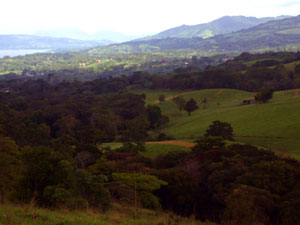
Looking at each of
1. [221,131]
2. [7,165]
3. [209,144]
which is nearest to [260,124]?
[221,131]

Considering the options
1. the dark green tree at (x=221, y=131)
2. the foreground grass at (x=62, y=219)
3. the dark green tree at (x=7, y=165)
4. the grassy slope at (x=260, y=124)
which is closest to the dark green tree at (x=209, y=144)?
the grassy slope at (x=260, y=124)

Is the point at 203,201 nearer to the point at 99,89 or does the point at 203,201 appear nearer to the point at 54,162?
the point at 54,162

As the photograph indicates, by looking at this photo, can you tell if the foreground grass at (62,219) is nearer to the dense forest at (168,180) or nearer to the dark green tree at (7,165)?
the dense forest at (168,180)

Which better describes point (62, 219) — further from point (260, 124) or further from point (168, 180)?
point (260, 124)

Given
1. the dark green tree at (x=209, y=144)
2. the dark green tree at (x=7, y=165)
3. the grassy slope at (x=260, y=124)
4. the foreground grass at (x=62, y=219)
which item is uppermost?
the foreground grass at (x=62, y=219)

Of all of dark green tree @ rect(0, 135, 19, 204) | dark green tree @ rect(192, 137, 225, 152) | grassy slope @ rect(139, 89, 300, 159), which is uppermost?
dark green tree @ rect(0, 135, 19, 204)

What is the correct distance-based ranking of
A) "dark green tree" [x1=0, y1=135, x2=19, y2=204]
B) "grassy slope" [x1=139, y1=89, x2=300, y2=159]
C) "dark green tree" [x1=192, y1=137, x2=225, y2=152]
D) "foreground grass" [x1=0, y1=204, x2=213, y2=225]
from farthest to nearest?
1. "grassy slope" [x1=139, y1=89, x2=300, y2=159]
2. "dark green tree" [x1=192, y1=137, x2=225, y2=152]
3. "dark green tree" [x1=0, y1=135, x2=19, y2=204]
4. "foreground grass" [x1=0, y1=204, x2=213, y2=225]

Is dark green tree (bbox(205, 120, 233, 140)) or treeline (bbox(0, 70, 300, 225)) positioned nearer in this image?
treeline (bbox(0, 70, 300, 225))

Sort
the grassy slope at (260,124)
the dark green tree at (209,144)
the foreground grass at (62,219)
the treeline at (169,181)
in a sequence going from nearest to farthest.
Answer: the foreground grass at (62,219)
the treeline at (169,181)
the dark green tree at (209,144)
the grassy slope at (260,124)

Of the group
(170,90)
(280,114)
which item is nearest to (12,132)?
(280,114)

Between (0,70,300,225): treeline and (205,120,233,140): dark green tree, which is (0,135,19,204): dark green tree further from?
(205,120,233,140): dark green tree

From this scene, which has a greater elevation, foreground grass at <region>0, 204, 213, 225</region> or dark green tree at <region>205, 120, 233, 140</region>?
foreground grass at <region>0, 204, 213, 225</region>

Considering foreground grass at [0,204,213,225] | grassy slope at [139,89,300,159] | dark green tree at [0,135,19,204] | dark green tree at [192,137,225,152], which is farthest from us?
Answer: grassy slope at [139,89,300,159]

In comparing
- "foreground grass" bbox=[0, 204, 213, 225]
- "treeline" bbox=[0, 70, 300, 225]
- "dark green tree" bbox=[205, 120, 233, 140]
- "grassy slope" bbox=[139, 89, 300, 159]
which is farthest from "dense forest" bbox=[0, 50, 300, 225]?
"grassy slope" bbox=[139, 89, 300, 159]
